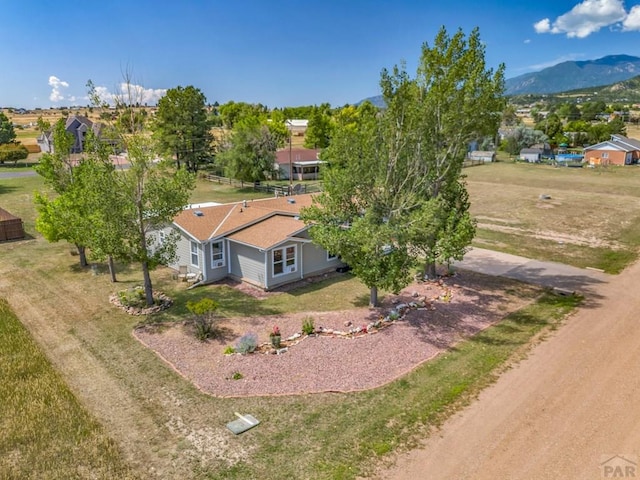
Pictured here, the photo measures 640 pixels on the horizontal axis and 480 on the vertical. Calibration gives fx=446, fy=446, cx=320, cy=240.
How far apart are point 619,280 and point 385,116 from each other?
45.4 feet

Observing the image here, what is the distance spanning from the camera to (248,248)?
65.7 feet

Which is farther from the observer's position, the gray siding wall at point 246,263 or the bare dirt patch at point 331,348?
the gray siding wall at point 246,263

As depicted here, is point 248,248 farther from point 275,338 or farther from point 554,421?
point 554,421

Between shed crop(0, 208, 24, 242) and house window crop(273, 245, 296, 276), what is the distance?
18.7 m

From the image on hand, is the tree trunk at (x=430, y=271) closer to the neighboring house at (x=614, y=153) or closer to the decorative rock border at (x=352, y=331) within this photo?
the decorative rock border at (x=352, y=331)

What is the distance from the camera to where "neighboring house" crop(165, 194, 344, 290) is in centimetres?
1961

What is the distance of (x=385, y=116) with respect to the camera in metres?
16.7

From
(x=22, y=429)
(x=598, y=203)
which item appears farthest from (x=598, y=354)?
(x=598, y=203)

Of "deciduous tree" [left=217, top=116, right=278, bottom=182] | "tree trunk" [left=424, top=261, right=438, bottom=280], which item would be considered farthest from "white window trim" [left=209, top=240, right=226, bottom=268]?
"deciduous tree" [left=217, top=116, right=278, bottom=182]

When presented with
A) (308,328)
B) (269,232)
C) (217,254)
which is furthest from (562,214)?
(308,328)

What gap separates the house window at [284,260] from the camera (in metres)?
19.8

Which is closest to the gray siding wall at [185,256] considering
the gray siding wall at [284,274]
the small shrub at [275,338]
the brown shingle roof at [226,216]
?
the brown shingle roof at [226,216]

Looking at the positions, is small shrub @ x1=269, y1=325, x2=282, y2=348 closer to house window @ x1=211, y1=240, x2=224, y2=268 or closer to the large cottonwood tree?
the large cottonwood tree

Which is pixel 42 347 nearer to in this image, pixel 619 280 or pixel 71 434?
pixel 71 434
